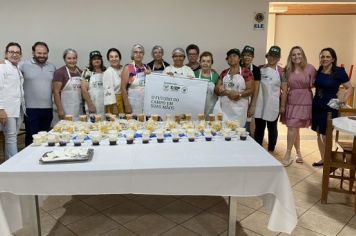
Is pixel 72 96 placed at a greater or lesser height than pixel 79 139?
greater

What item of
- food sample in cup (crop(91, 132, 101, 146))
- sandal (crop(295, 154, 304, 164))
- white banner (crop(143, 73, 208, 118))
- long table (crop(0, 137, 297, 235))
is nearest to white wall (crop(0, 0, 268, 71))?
white banner (crop(143, 73, 208, 118))

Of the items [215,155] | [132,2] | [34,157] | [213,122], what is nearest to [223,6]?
[132,2]

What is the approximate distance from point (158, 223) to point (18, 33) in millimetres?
3393

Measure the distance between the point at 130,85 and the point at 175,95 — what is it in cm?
57

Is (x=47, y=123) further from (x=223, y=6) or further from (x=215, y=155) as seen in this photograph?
(x=223, y=6)

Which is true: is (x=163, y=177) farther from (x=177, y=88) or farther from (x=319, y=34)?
(x=319, y=34)

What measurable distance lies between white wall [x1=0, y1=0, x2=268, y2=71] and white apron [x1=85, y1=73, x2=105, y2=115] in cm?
113

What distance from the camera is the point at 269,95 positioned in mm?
3811

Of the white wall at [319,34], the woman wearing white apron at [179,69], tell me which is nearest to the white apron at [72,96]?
the woman wearing white apron at [179,69]

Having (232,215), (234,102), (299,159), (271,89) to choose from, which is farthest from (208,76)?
(232,215)

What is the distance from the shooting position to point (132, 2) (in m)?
4.34

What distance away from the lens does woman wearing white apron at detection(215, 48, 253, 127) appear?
3.39 m

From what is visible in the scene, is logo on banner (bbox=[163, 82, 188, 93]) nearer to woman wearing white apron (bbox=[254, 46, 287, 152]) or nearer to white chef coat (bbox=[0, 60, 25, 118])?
woman wearing white apron (bbox=[254, 46, 287, 152])

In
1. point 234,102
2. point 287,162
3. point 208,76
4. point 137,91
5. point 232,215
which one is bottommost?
point 287,162
